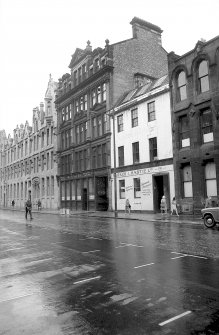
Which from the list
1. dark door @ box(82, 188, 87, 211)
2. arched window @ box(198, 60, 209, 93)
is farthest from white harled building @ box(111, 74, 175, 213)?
dark door @ box(82, 188, 87, 211)

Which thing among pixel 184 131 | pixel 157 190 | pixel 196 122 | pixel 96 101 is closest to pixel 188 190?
pixel 157 190

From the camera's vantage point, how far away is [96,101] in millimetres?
38875

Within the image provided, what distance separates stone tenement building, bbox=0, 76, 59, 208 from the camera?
166 feet

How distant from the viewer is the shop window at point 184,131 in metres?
26.5

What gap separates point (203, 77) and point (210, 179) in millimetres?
Answer: 8596

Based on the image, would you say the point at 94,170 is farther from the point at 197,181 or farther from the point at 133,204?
the point at 197,181

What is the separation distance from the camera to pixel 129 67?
127 ft

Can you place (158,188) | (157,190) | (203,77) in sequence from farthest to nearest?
(158,188)
(157,190)
(203,77)

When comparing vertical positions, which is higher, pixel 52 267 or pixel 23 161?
pixel 23 161

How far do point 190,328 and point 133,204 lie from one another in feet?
90.1

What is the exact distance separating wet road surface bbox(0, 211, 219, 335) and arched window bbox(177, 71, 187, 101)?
61.9 ft

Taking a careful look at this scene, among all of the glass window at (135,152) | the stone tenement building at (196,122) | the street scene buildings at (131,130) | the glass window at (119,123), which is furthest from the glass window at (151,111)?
the glass window at (119,123)

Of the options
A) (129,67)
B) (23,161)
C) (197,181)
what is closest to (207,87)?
(197,181)

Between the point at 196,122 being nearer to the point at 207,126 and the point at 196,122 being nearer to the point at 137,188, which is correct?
the point at 207,126
